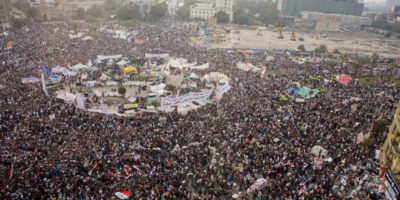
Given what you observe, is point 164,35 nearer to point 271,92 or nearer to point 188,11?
point 271,92

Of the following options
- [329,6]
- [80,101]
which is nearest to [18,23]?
[80,101]

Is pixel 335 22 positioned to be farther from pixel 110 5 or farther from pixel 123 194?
pixel 123 194

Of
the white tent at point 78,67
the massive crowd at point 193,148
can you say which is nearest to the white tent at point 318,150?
the massive crowd at point 193,148

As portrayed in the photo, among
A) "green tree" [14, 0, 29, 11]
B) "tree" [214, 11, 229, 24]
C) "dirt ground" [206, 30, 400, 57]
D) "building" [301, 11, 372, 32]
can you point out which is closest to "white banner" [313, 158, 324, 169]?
"dirt ground" [206, 30, 400, 57]

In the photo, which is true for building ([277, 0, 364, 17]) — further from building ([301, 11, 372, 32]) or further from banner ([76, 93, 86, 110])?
banner ([76, 93, 86, 110])

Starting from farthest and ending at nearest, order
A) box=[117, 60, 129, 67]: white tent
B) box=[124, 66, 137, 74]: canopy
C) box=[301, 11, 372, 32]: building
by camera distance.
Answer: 1. box=[301, 11, 372, 32]: building
2. box=[117, 60, 129, 67]: white tent
3. box=[124, 66, 137, 74]: canopy

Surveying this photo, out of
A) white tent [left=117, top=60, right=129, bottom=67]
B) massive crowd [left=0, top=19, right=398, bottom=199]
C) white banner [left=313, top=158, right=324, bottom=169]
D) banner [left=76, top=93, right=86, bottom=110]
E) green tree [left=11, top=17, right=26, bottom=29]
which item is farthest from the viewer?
green tree [left=11, top=17, right=26, bottom=29]

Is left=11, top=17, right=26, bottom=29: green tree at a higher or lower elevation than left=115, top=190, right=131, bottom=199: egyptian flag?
higher
